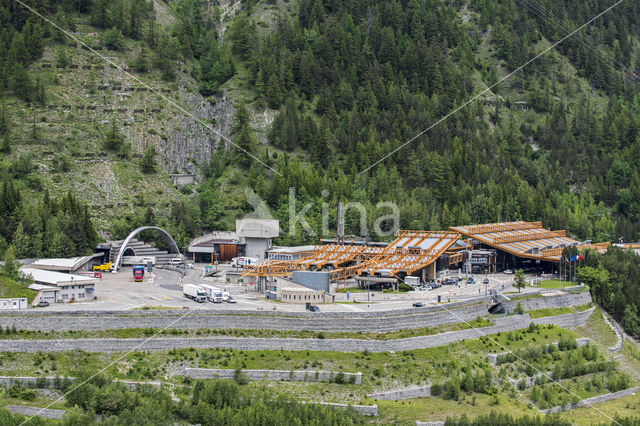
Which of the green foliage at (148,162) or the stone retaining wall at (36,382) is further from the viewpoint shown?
the green foliage at (148,162)

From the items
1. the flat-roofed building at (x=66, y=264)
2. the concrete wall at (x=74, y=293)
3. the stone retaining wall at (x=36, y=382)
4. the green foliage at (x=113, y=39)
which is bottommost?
the stone retaining wall at (x=36, y=382)

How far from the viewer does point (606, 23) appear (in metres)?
199

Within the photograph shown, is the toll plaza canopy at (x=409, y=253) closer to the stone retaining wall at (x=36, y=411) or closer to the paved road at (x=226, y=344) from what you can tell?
the paved road at (x=226, y=344)

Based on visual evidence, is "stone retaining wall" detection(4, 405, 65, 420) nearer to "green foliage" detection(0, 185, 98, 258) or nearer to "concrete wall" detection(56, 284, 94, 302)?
"concrete wall" detection(56, 284, 94, 302)

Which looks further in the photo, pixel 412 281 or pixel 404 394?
pixel 412 281

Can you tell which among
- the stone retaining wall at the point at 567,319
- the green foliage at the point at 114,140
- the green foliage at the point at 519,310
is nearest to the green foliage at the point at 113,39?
the green foliage at the point at 114,140

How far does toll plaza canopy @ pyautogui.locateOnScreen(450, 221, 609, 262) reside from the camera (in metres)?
98.7

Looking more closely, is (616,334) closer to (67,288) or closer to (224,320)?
(224,320)

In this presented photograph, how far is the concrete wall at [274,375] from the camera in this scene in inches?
2323

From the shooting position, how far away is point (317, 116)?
145 metres

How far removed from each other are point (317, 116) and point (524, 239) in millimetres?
52635

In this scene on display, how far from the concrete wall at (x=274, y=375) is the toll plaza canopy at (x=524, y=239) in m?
45.5

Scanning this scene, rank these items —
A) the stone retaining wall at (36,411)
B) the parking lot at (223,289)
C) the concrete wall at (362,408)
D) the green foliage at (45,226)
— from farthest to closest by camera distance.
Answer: the green foliage at (45,226), the parking lot at (223,289), the concrete wall at (362,408), the stone retaining wall at (36,411)

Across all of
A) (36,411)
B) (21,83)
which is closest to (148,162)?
(21,83)
